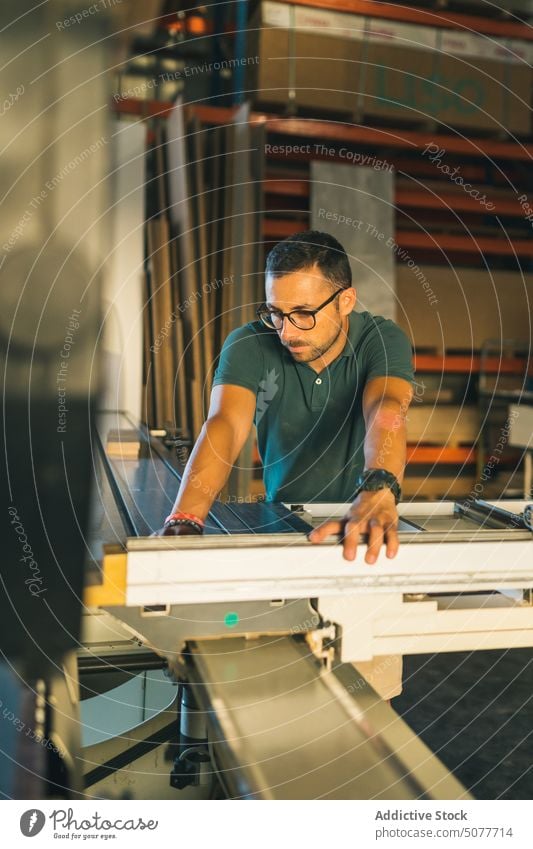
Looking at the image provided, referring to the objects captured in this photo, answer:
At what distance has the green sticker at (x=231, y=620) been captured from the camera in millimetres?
1540

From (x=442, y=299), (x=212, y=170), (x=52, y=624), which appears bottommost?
(x=52, y=624)

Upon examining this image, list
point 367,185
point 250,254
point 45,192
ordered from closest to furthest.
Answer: point 45,192
point 250,254
point 367,185

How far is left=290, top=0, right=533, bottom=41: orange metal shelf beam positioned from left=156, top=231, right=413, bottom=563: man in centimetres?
322

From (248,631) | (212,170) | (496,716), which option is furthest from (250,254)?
(248,631)

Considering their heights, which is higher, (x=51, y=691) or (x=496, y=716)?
(x=51, y=691)

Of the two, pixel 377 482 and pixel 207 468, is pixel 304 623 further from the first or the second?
pixel 207 468

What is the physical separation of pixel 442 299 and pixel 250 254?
5.23ft

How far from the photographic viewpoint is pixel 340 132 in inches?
209

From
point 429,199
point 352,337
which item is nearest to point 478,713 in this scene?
point 352,337

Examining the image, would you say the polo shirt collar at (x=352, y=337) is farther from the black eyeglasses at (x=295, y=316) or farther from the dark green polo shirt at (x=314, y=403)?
the black eyeglasses at (x=295, y=316)

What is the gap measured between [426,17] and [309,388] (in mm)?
3788

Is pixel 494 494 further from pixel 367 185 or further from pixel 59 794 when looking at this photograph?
pixel 59 794

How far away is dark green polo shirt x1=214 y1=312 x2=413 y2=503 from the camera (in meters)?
2.39

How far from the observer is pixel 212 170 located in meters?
4.96
